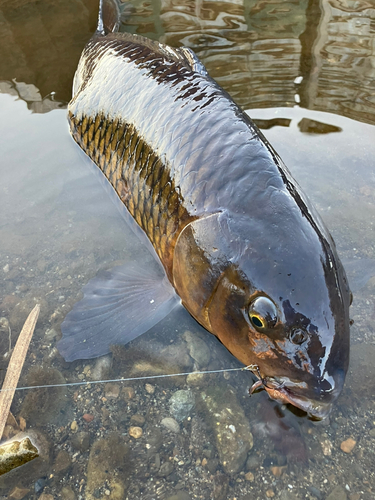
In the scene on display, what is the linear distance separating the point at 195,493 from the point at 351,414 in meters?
0.95

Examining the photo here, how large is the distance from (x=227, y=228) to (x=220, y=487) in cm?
131

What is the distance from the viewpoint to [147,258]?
10.4 ft


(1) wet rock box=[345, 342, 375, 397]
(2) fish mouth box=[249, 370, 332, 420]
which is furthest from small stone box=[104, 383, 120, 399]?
(1) wet rock box=[345, 342, 375, 397]

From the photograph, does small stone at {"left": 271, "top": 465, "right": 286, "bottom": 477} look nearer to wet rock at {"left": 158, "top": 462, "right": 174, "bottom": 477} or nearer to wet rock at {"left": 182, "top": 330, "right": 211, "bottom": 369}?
wet rock at {"left": 158, "top": 462, "right": 174, "bottom": 477}

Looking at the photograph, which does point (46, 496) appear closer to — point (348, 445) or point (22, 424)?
point (22, 424)

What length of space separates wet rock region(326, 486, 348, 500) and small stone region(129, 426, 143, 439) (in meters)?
1.00

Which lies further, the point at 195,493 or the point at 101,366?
the point at 101,366

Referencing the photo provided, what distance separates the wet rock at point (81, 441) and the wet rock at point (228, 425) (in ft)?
2.17

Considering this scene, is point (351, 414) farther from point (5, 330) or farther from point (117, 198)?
point (117, 198)

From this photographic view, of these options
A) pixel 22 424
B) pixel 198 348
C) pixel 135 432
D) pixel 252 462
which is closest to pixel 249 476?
pixel 252 462

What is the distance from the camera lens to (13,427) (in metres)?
2.23

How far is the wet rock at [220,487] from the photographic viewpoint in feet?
6.55

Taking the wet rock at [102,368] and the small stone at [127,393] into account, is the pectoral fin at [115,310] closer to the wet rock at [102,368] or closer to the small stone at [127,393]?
the wet rock at [102,368]

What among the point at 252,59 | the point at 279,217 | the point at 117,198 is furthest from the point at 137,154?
the point at 252,59
